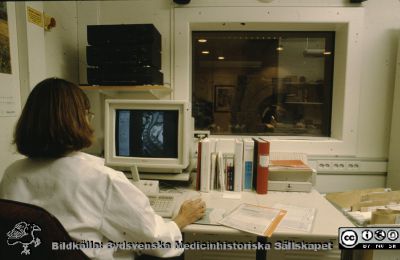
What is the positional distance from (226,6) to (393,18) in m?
1.14

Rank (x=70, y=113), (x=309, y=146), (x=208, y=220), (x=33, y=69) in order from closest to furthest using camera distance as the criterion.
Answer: (x=70, y=113), (x=208, y=220), (x=33, y=69), (x=309, y=146)

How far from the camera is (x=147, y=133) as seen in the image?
1569mm

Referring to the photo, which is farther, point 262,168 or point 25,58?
point 262,168

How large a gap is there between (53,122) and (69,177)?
6.6 inches

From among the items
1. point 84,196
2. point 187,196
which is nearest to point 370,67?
point 187,196

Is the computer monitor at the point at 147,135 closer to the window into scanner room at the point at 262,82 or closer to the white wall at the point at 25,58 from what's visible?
the white wall at the point at 25,58

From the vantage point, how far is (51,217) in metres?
0.70

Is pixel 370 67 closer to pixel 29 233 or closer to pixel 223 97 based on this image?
pixel 223 97

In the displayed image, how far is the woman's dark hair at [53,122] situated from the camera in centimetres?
81

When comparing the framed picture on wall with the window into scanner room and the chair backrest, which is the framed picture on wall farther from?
the chair backrest

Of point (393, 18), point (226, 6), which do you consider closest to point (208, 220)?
point (226, 6)

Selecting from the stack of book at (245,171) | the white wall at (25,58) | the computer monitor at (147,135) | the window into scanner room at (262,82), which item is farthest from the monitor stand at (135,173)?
the window into scanner room at (262,82)

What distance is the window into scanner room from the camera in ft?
7.22

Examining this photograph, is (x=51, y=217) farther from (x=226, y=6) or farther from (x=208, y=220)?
(x=226, y=6)
